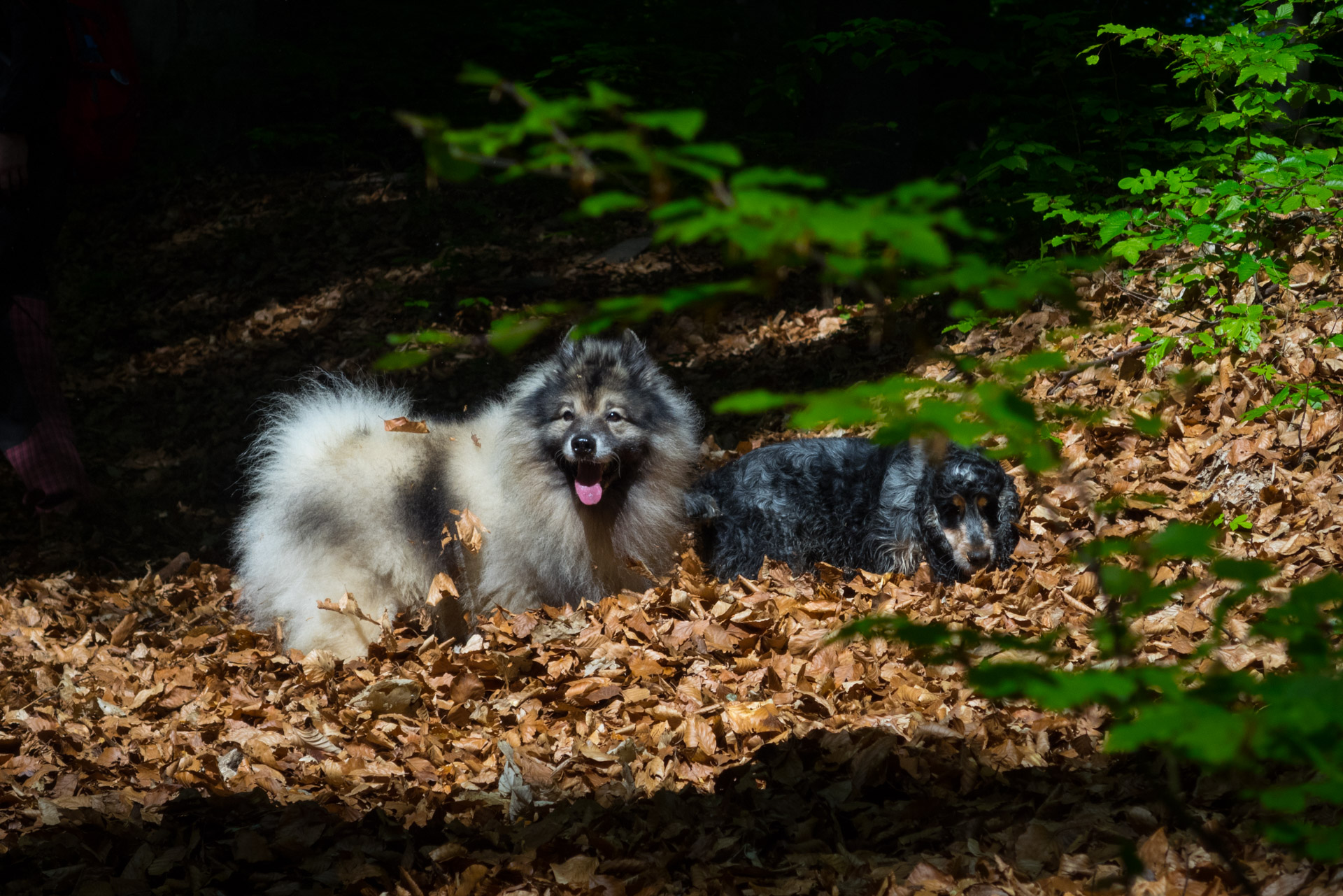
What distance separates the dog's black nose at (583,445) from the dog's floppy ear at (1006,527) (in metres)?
Result: 2.14

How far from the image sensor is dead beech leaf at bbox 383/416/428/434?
498 centimetres

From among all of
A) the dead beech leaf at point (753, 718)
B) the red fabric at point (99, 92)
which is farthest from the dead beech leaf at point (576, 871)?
the red fabric at point (99, 92)

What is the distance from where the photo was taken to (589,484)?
4.91m

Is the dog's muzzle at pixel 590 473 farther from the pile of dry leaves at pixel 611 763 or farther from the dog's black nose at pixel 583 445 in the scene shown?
the pile of dry leaves at pixel 611 763

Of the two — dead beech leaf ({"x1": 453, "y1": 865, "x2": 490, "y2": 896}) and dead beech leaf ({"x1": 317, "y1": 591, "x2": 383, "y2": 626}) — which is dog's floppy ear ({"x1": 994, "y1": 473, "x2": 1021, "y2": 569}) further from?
dead beech leaf ({"x1": 317, "y1": 591, "x2": 383, "y2": 626})

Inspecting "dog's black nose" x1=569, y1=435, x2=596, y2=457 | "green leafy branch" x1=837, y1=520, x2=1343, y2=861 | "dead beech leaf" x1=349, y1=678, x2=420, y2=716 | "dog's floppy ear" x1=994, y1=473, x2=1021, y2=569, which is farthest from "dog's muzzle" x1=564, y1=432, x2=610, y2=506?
"green leafy branch" x1=837, y1=520, x2=1343, y2=861

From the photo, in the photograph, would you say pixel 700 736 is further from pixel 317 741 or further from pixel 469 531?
pixel 469 531

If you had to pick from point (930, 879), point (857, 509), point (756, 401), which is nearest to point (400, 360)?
point (756, 401)

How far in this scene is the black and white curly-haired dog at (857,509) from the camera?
4852mm

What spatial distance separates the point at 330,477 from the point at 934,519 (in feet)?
10.3

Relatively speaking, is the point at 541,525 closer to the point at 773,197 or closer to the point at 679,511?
the point at 679,511

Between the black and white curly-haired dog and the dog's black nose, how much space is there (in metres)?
0.90

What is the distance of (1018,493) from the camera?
5.29 metres

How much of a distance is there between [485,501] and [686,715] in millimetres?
1768
